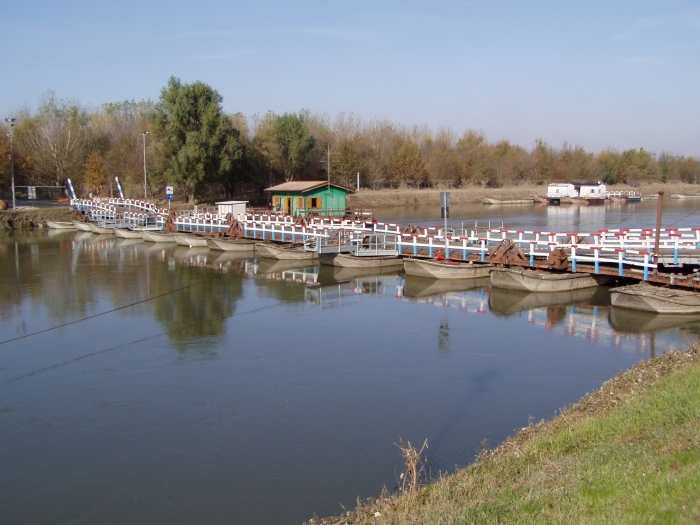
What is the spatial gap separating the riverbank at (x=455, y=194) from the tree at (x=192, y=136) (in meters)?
15.9

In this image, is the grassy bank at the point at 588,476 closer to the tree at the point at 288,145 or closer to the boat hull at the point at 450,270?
the boat hull at the point at 450,270

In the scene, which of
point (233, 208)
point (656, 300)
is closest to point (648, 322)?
point (656, 300)

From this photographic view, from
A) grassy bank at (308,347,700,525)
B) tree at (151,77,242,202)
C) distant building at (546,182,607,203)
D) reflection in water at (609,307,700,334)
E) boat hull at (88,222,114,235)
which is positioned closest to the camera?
grassy bank at (308,347,700,525)

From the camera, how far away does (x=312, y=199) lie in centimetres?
Result: 4950

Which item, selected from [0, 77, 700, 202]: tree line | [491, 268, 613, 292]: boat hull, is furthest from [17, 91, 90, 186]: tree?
[491, 268, 613, 292]: boat hull

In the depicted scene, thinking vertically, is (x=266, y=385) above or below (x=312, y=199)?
below

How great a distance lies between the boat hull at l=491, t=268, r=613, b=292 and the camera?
74.6ft

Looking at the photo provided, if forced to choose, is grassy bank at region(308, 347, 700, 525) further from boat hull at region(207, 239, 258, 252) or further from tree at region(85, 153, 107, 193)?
tree at region(85, 153, 107, 193)

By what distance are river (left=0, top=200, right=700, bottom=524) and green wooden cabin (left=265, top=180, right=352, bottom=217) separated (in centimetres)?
2352

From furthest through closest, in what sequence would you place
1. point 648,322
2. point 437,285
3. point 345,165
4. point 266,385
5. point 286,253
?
1. point 345,165
2. point 286,253
3. point 437,285
4. point 648,322
5. point 266,385

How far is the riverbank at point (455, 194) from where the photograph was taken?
82062 mm

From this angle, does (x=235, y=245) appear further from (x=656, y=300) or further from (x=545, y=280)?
(x=656, y=300)

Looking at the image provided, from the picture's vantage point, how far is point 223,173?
6475 centimetres

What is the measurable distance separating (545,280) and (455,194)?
7481cm
